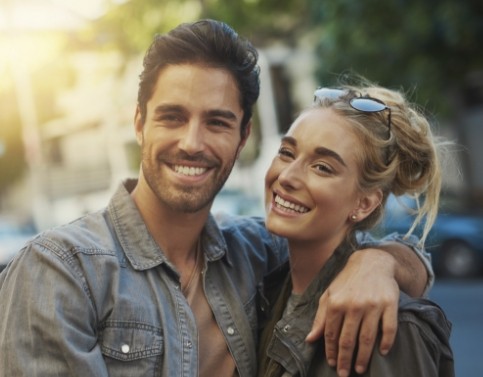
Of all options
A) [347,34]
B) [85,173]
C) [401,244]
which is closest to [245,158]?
[347,34]

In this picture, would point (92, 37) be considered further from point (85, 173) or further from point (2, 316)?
point (85, 173)

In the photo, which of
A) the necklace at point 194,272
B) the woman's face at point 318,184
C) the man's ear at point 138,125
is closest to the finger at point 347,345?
the woman's face at point 318,184

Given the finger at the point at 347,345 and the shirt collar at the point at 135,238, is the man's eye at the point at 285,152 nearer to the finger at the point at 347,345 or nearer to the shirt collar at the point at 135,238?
the shirt collar at the point at 135,238

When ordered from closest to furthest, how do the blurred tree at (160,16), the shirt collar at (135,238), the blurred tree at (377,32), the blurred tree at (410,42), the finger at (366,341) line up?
the finger at (366,341)
the shirt collar at (135,238)
the blurred tree at (160,16)
the blurred tree at (377,32)
the blurred tree at (410,42)

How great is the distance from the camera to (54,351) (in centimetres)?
223

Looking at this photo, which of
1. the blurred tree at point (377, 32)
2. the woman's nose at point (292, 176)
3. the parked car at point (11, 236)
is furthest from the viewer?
the parked car at point (11, 236)

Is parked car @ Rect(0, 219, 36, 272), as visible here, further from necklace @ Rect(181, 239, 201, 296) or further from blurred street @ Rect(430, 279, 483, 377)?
necklace @ Rect(181, 239, 201, 296)

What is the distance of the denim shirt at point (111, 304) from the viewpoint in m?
2.23

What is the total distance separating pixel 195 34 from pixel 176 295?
0.94 meters

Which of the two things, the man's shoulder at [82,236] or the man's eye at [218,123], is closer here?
the man's shoulder at [82,236]

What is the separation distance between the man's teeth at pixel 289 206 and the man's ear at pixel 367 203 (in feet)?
0.68

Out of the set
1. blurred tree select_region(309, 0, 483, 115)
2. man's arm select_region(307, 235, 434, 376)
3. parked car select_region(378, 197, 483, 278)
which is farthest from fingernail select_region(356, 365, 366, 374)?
blurred tree select_region(309, 0, 483, 115)

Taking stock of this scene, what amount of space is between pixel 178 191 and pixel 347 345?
0.81 metres

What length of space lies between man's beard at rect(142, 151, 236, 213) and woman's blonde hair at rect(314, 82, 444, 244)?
1.68 feet
